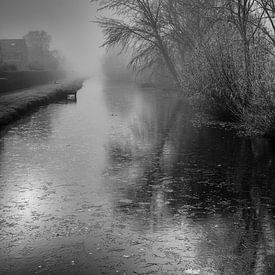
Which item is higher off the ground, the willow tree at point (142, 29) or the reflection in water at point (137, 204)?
the willow tree at point (142, 29)

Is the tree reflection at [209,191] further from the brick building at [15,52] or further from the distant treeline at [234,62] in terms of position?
the brick building at [15,52]

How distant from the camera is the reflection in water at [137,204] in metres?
5.58

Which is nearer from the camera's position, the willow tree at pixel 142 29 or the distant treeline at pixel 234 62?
the distant treeline at pixel 234 62

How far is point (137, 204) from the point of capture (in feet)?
25.7

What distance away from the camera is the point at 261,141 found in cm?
1409

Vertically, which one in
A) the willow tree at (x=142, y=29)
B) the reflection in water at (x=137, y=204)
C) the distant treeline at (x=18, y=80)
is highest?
the willow tree at (x=142, y=29)

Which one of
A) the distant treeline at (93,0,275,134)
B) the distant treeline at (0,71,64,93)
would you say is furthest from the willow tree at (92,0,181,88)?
the distant treeline at (0,71,64,93)

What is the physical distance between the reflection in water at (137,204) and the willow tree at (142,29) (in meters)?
19.7

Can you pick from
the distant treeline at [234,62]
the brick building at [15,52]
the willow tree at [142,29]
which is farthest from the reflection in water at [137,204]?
the brick building at [15,52]

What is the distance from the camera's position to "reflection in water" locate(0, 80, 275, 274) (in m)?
5.58

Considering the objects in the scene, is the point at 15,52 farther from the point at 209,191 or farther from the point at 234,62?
the point at 209,191

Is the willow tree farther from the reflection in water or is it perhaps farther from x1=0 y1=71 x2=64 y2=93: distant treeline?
the reflection in water

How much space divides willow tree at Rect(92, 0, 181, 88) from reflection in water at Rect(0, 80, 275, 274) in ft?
64.7

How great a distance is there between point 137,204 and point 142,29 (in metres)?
27.9
